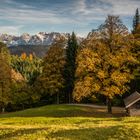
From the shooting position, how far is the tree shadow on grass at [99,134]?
24266 millimetres

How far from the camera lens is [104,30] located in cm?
5812

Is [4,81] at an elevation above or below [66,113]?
above

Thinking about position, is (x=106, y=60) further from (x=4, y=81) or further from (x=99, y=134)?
(x=4, y=81)

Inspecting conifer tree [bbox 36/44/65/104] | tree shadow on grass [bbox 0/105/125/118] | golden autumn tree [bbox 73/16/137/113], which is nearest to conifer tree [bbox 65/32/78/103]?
conifer tree [bbox 36/44/65/104]

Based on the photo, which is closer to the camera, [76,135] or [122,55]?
[76,135]

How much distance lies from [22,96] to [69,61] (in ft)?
52.7

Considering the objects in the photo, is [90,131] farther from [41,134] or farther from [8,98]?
[8,98]

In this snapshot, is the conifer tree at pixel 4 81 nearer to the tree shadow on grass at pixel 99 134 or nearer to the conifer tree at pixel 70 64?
the conifer tree at pixel 70 64

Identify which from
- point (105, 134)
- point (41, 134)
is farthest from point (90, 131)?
point (41, 134)

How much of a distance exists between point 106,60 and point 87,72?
3.93 m

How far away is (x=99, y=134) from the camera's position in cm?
2500

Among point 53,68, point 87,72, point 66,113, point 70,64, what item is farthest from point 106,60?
point 70,64

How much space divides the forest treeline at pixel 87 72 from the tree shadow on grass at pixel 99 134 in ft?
102

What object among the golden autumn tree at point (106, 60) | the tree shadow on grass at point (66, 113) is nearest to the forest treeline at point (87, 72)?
the golden autumn tree at point (106, 60)
